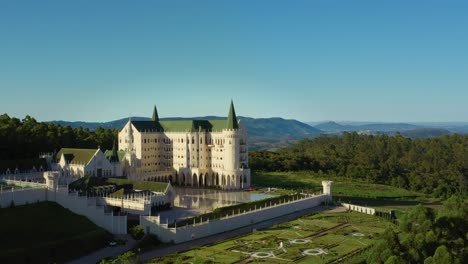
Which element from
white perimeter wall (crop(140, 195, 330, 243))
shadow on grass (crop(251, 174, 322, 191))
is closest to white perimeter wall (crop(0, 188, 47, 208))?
white perimeter wall (crop(140, 195, 330, 243))

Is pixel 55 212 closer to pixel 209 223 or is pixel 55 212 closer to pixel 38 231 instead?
pixel 38 231

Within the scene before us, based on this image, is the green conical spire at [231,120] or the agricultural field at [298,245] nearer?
the agricultural field at [298,245]

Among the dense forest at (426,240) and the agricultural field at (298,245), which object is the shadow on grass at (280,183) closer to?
the agricultural field at (298,245)

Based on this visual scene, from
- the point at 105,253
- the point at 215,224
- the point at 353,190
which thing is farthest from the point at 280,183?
the point at 105,253

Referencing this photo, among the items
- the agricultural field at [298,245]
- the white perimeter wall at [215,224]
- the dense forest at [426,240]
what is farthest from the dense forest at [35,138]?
the dense forest at [426,240]

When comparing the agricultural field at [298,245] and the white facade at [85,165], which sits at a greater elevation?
the white facade at [85,165]

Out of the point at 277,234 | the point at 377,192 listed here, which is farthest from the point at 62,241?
the point at 377,192

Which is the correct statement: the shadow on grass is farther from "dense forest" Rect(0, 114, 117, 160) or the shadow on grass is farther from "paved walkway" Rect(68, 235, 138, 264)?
"paved walkway" Rect(68, 235, 138, 264)
